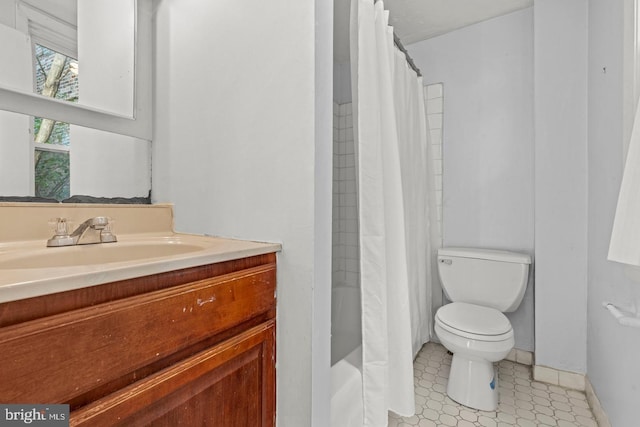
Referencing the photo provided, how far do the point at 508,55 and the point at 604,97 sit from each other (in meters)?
0.77

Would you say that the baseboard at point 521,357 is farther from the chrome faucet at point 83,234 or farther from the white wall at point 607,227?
the chrome faucet at point 83,234

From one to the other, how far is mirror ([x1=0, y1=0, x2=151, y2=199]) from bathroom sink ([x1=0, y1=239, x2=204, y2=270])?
0.24 m

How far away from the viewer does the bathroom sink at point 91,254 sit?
0.77 meters

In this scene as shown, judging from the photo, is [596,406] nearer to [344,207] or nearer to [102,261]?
[344,207]

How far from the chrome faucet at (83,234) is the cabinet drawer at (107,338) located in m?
0.40

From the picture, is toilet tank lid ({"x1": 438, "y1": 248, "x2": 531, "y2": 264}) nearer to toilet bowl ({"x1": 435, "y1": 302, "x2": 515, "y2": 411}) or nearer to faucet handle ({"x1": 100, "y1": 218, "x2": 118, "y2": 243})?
toilet bowl ({"x1": 435, "y1": 302, "x2": 515, "y2": 411})

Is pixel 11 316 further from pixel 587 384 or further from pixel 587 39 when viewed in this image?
pixel 587 39

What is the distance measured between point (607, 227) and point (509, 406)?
954 millimetres

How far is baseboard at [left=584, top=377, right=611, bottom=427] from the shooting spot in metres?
1.31

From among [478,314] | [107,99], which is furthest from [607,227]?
[107,99]

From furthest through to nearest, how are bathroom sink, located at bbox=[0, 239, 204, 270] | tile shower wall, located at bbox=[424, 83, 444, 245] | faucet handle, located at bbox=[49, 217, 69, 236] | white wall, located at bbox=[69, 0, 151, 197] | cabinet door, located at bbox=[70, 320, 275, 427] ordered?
tile shower wall, located at bbox=[424, 83, 444, 245] → white wall, located at bbox=[69, 0, 151, 197] → faucet handle, located at bbox=[49, 217, 69, 236] → bathroom sink, located at bbox=[0, 239, 204, 270] → cabinet door, located at bbox=[70, 320, 275, 427]

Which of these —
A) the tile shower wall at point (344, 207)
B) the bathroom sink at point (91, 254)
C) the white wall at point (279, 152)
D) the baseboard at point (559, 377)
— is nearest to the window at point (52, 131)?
the bathroom sink at point (91, 254)

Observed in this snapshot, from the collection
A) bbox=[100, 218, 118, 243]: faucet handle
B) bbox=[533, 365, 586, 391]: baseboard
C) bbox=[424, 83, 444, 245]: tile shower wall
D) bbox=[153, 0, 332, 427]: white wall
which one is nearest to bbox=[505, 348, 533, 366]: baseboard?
bbox=[533, 365, 586, 391]: baseboard

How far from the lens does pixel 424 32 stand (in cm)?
216
